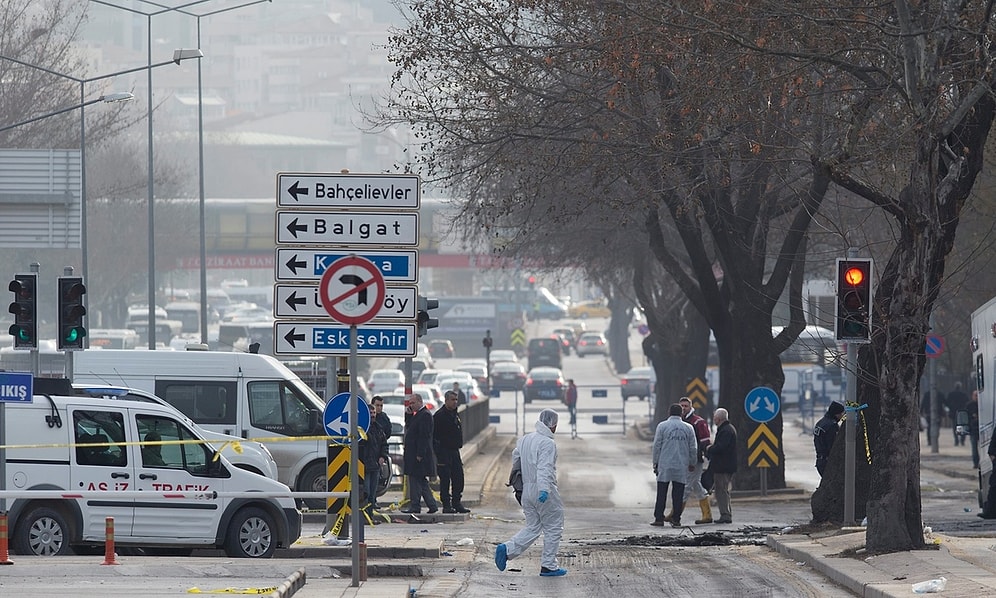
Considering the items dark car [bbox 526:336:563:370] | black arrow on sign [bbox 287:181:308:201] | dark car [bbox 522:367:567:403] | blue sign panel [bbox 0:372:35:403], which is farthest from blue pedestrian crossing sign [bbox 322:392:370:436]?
dark car [bbox 526:336:563:370]

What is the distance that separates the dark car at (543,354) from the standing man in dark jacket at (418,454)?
69.7m

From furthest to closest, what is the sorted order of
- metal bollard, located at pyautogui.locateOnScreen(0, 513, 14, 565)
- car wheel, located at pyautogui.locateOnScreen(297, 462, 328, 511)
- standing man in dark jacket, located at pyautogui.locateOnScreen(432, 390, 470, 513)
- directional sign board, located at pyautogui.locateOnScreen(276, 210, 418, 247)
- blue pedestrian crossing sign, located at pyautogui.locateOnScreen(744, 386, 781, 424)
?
1. blue pedestrian crossing sign, located at pyautogui.locateOnScreen(744, 386, 781, 424)
2. car wheel, located at pyautogui.locateOnScreen(297, 462, 328, 511)
3. standing man in dark jacket, located at pyautogui.locateOnScreen(432, 390, 470, 513)
4. directional sign board, located at pyautogui.locateOnScreen(276, 210, 418, 247)
5. metal bollard, located at pyautogui.locateOnScreen(0, 513, 14, 565)

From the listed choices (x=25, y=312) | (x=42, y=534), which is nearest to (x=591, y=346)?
(x=25, y=312)

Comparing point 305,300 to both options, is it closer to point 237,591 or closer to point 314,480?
point 237,591

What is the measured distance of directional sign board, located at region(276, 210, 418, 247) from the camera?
51.8ft

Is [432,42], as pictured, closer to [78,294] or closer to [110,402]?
[78,294]

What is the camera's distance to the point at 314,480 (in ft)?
83.7

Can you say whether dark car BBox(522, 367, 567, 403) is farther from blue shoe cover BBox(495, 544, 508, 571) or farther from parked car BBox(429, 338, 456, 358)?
blue shoe cover BBox(495, 544, 508, 571)

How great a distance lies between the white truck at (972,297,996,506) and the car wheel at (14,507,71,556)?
37.8ft

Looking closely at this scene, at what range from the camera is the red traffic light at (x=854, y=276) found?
1781cm

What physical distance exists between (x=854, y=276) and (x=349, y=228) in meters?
5.43

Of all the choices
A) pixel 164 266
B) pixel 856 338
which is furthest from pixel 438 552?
pixel 164 266

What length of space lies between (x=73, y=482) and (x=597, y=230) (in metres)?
22.3

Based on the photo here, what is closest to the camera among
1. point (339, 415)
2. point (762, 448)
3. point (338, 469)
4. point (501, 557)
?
point (339, 415)
